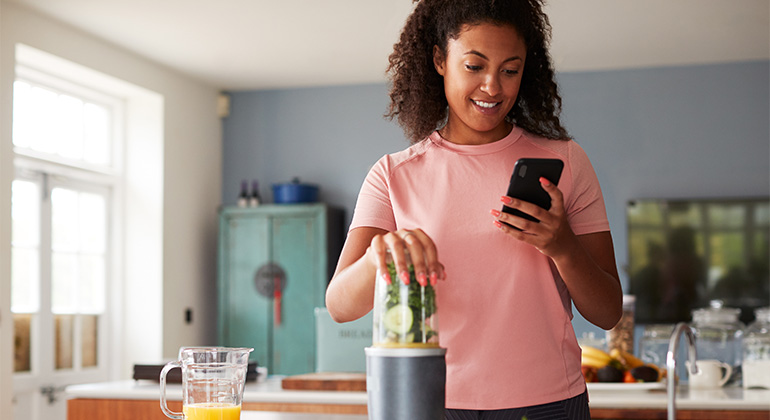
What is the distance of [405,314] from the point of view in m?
0.82

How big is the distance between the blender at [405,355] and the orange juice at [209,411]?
0.84ft

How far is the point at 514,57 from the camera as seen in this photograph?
1093mm

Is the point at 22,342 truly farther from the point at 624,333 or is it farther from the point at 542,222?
the point at 542,222

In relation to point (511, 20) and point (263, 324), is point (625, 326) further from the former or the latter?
point (263, 324)

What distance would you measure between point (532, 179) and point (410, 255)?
176 mm

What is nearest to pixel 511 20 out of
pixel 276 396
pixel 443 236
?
pixel 443 236

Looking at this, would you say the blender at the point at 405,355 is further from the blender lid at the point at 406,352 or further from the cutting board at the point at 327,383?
the cutting board at the point at 327,383

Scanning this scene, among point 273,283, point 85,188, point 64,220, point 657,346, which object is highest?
point 85,188

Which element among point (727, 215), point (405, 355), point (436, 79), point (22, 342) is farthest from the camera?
point (727, 215)

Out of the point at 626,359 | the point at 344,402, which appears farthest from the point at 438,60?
the point at 626,359

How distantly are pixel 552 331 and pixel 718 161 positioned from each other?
16.3 feet

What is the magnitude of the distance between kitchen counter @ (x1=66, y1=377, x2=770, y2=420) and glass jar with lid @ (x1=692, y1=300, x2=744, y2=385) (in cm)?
18

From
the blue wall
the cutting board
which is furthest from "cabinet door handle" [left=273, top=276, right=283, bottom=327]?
the cutting board

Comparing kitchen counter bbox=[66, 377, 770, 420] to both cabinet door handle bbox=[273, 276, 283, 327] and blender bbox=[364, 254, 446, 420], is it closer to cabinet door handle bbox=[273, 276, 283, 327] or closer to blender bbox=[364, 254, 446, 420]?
blender bbox=[364, 254, 446, 420]
